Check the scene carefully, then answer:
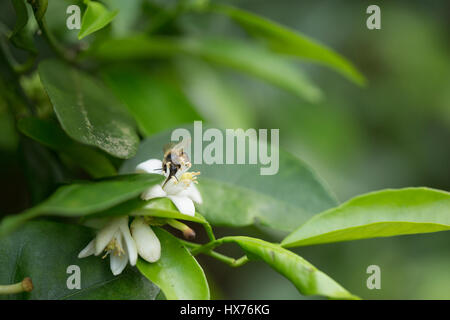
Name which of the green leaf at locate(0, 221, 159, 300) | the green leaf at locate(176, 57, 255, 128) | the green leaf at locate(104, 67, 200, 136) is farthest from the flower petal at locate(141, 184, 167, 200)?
the green leaf at locate(176, 57, 255, 128)

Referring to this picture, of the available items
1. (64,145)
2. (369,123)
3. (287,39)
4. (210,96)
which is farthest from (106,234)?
(369,123)

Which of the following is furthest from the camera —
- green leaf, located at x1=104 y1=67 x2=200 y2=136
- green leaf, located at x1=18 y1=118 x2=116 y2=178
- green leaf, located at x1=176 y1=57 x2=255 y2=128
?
green leaf, located at x1=176 y1=57 x2=255 y2=128

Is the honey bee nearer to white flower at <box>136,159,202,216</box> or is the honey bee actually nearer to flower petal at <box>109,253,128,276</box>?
white flower at <box>136,159,202,216</box>

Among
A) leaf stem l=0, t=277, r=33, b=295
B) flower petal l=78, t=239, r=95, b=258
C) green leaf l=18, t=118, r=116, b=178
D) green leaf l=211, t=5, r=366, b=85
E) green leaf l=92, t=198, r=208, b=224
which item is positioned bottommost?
leaf stem l=0, t=277, r=33, b=295

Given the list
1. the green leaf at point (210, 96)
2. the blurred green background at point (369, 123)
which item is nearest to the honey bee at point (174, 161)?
the green leaf at point (210, 96)

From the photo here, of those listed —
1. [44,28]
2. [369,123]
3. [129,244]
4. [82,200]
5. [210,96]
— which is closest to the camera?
[82,200]

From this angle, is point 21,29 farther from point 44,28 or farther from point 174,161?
point 174,161
